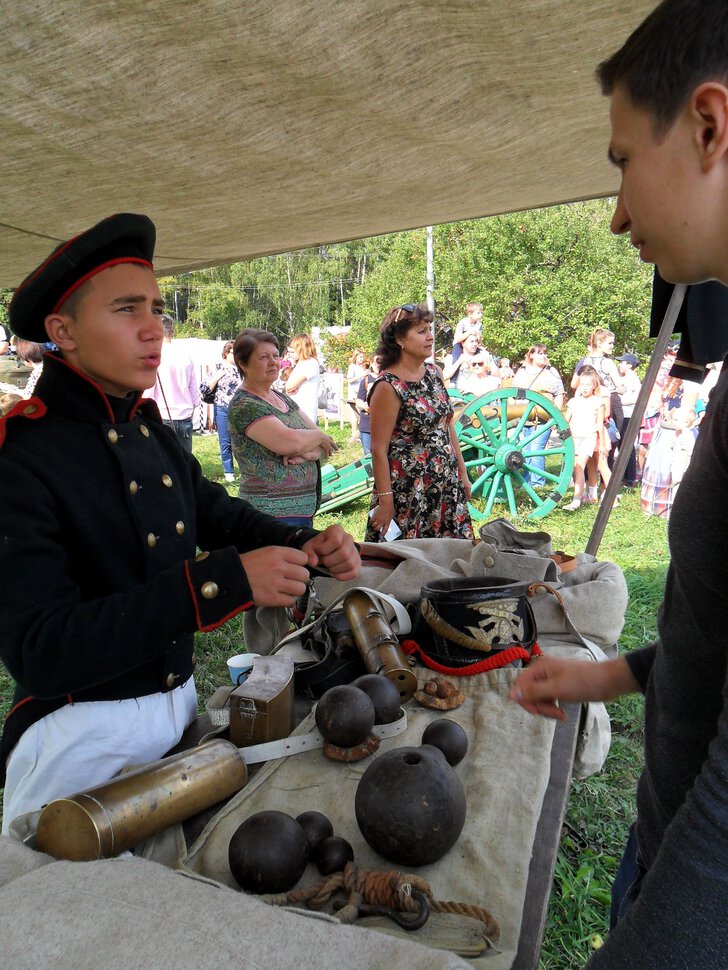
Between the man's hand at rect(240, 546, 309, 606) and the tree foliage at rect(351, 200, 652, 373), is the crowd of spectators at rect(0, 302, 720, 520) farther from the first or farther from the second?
the man's hand at rect(240, 546, 309, 606)

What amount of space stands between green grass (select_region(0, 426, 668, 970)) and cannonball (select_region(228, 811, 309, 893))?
160cm

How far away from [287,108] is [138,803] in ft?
7.15

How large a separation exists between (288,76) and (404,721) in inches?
75.7

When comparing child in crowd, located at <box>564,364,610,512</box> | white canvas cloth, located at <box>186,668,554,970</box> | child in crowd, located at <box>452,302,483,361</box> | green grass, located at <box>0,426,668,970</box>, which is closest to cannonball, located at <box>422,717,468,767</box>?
white canvas cloth, located at <box>186,668,554,970</box>

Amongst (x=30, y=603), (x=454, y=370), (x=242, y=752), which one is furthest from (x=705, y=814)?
(x=454, y=370)

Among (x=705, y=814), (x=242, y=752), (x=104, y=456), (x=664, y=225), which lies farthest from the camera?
(x=104, y=456)

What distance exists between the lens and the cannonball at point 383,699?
1659 mm

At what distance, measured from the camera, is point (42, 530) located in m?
1.40

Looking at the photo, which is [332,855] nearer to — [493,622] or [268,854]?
[268,854]

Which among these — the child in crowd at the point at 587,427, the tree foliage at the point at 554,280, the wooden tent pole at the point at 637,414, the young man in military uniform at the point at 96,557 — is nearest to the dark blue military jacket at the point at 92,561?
the young man in military uniform at the point at 96,557

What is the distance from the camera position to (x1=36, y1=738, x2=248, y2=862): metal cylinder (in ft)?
3.72

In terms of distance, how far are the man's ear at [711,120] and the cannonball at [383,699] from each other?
4.31 ft

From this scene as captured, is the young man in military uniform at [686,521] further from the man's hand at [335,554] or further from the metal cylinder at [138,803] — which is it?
the man's hand at [335,554]

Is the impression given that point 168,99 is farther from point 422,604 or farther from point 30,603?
point 422,604
